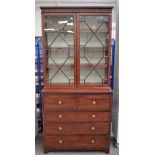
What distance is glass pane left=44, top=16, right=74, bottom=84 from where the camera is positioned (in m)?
2.84

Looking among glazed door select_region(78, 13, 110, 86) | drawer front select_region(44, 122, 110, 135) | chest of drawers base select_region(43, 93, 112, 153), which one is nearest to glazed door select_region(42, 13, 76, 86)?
glazed door select_region(78, 13, 110, 86)

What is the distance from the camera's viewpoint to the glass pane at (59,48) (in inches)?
112

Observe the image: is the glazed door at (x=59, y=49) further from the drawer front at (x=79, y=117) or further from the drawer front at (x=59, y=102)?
the drawer front at (x=79, y=117)

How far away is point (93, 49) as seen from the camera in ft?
9.58

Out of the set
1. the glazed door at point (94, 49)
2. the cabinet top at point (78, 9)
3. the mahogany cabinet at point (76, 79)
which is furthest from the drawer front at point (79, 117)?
the cabinet top at point (78, 9)

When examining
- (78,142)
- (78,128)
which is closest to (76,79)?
(78,128)

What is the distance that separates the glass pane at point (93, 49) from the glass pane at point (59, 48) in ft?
0.49

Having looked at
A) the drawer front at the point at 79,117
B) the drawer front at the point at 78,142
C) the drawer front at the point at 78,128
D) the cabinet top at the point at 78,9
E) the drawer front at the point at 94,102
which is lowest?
the drawer front at the point at 78,142

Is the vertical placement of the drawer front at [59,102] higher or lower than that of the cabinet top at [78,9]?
lower

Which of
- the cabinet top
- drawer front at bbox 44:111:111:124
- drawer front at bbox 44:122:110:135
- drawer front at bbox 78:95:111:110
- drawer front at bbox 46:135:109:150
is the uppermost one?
the cabinet top

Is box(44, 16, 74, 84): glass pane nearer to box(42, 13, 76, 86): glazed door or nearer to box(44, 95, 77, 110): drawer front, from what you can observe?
box(42, 13, 76, 86): glazed door

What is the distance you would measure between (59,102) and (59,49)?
0.72 metres

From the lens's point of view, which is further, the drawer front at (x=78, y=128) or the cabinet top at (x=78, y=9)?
the drawer front at (x=78, y=128)
